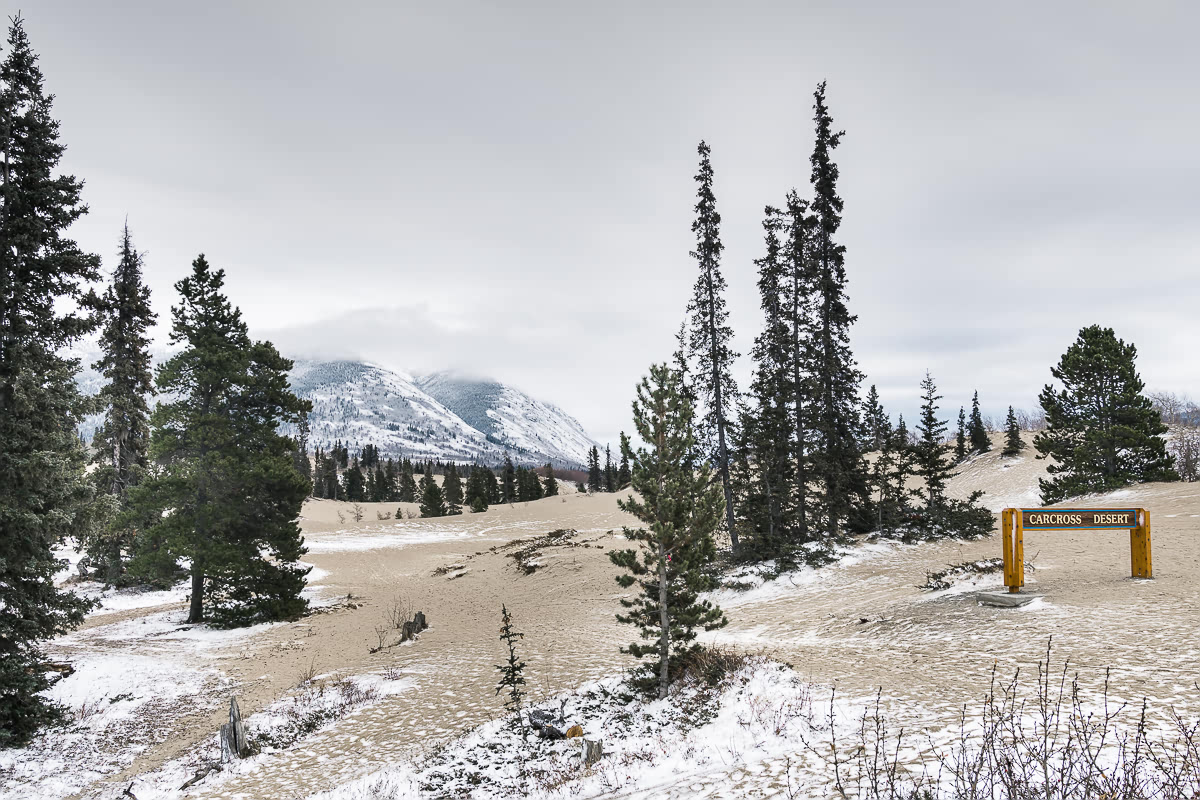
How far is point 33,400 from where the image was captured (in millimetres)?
10719

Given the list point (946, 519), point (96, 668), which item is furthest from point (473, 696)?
point (946, 519)

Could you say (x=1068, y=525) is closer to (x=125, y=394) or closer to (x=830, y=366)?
(x=830, y=366)

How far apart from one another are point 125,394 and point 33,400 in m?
18.3

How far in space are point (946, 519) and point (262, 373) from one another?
2905 centimetres

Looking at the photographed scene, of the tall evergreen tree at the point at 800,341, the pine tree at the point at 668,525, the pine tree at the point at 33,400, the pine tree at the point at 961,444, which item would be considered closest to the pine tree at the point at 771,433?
the tall evergreen tree at the point at 800,341

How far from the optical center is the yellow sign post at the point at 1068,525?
Answer: 513 inches

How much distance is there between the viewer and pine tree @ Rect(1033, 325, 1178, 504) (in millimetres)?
27391

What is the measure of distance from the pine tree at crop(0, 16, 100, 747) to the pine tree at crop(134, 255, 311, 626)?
7966mm

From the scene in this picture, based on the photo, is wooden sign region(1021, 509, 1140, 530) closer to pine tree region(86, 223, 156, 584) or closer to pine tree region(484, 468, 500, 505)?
pine tree region(86, 223, 156, 584)

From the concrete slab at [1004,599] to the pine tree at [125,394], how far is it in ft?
101

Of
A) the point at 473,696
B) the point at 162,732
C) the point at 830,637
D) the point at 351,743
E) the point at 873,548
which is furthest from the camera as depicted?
the point at 873,548

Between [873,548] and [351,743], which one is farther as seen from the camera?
[873,548]

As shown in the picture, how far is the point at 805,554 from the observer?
2195 cm

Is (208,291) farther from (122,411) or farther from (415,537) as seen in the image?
(415,537)
